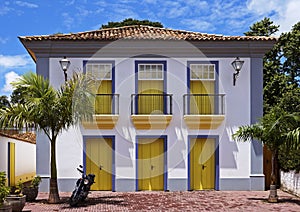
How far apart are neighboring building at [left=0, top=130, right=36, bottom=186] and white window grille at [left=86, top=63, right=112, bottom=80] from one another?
12.8 ft

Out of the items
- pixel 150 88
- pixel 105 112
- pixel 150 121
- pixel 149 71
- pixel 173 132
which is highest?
pixel 149 71

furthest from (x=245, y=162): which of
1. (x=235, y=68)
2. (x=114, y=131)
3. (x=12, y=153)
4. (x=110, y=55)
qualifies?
(x=12, y=153)

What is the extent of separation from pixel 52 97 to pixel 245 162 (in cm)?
774

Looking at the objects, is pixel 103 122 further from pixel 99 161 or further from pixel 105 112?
pixel 99 161

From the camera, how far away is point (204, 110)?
16.6 metres

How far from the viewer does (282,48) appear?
81.1 ft

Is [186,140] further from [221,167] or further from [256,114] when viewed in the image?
[256,114]

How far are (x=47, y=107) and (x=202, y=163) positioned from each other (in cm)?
658

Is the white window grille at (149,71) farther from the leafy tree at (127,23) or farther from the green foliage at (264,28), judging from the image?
the leafy tree at (127,23)

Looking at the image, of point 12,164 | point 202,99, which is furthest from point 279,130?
point 12,164

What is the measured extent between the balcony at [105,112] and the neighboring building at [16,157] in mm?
3299

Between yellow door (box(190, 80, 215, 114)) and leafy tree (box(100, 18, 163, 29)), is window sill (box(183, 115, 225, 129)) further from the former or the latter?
leafy tree (box(100, 18, 163, 29))

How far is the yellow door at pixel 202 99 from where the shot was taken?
16.6 m

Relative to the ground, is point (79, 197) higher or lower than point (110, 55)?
lower
